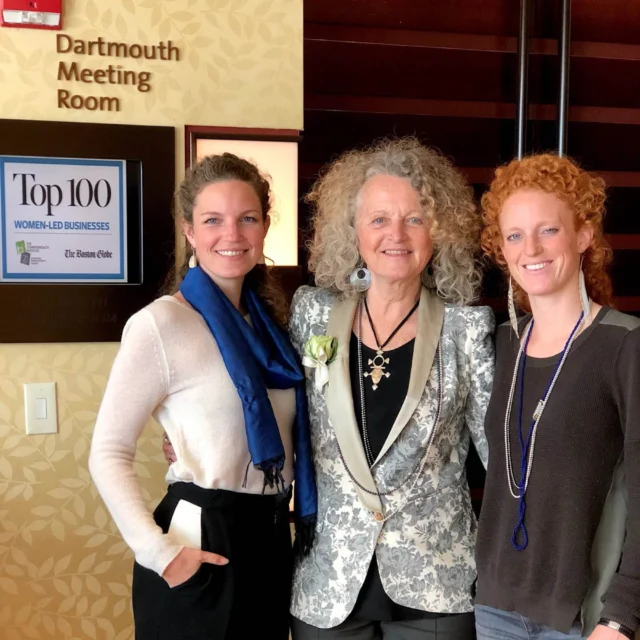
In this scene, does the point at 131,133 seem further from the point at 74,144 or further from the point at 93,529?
the point at 93,529

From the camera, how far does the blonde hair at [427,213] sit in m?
2.03

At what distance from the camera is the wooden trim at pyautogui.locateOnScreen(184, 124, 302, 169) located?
2371 millimetres

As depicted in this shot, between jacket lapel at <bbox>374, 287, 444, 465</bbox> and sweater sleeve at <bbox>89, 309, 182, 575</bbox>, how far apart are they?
0.54m

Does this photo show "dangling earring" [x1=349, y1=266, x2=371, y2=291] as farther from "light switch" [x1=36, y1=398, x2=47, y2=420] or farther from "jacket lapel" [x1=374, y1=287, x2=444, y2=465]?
"light switch" [x1=36, y1=398, x2=47, y2=420]

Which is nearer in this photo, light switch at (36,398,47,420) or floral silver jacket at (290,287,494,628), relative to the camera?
floral silver jacket at (290,287,494,628)

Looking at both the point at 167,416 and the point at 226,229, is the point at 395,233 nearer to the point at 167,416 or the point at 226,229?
the point at 226,229

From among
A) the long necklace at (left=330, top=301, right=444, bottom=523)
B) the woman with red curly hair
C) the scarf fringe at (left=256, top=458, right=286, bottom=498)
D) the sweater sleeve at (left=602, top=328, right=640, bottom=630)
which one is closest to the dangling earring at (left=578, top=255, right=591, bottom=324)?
the woman with red curly hair

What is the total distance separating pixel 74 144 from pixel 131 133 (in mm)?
164

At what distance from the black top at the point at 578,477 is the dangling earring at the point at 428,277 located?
0.46 meters

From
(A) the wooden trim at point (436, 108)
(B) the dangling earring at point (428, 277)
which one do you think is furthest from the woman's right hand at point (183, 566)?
(A) the wooden trim at point (436, 108)

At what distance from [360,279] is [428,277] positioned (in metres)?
0.18

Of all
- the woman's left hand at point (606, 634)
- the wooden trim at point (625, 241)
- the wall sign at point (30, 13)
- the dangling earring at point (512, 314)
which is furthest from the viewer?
the wooden trim at point (625, 241)

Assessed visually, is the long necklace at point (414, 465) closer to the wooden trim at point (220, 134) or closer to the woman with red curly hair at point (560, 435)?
the woman with red curly hair at point (560, 435)

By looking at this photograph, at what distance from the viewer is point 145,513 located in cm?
180
